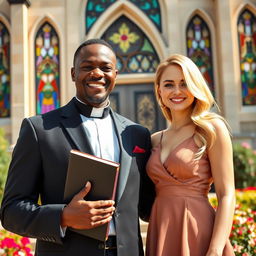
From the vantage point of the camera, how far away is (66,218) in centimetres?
201

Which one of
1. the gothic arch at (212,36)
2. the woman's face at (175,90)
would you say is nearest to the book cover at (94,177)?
the woman's face at (175,90)

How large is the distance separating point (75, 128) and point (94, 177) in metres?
0.45

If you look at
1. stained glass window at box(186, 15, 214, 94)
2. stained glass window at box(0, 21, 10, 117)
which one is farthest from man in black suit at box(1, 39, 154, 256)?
stained glass window at box(0, 21, 10, 117)

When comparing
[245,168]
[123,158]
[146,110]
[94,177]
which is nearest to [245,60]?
[146,110]

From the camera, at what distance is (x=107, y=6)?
11656 mm

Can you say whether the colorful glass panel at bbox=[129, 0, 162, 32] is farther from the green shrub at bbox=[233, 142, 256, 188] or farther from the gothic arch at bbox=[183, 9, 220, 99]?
the green shrub at bbox=[233, 142, 256, 188]

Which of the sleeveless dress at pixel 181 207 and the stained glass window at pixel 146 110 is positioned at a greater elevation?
the stained glass window at pixel 146 110

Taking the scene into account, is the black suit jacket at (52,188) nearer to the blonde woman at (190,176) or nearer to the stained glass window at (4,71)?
the blonde woman at (190,176)

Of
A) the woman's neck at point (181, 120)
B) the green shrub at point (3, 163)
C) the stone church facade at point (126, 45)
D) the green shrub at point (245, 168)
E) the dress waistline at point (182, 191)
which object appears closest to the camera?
the dress waistline at point (182, 191)

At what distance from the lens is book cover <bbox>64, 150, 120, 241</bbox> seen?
196 centimetres

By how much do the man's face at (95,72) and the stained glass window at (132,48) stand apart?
31.2ft

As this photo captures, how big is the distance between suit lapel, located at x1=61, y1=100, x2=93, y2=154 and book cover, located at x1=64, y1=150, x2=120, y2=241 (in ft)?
0.84

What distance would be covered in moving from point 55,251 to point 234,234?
9.34 feet

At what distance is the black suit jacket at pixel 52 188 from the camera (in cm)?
207
